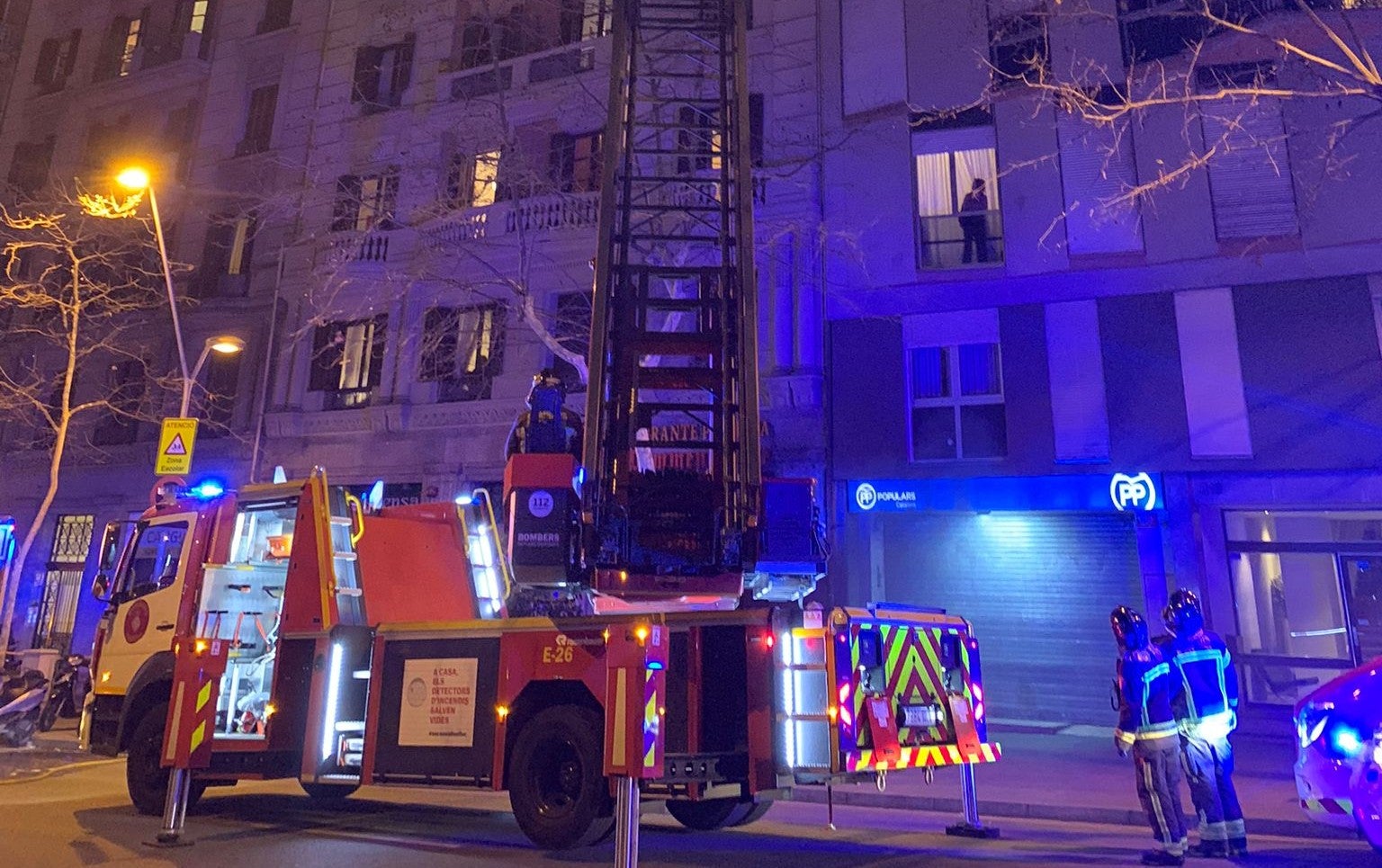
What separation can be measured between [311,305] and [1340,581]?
21578 millimetres

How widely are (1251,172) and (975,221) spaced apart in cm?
437

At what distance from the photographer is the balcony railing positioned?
15.8 m

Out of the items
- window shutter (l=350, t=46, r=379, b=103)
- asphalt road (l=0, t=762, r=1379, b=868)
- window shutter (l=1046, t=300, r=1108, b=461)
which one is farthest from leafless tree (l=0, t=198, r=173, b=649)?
window shutter (l=1046, t=300, r=1108, b=461)

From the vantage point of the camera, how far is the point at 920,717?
21.2 ft

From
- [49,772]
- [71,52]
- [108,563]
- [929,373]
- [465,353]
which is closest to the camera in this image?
[108,563]

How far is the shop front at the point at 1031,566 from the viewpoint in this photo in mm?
14141

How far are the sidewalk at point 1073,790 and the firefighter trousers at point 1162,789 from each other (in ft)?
6.80

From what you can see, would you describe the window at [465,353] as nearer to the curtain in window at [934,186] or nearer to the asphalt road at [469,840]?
the curtain in window at [934,186]

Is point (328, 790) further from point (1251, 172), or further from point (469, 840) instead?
point (1251, 172)

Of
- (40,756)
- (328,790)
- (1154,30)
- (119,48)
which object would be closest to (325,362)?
(40,756)

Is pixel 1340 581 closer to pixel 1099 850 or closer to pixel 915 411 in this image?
pixel 915 411

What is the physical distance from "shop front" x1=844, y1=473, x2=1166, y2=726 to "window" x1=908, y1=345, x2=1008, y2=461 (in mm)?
748

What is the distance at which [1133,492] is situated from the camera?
544 inches

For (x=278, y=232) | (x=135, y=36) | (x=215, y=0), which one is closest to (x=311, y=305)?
(x=278, y=232)
